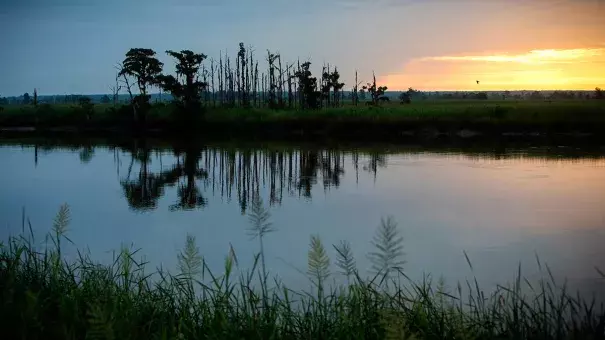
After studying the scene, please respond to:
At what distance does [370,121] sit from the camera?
36969mm

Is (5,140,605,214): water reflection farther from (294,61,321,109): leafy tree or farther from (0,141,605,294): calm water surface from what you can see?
(294,61,321,109): leafy tree

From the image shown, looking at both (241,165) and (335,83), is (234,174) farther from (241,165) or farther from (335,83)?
(335,83)

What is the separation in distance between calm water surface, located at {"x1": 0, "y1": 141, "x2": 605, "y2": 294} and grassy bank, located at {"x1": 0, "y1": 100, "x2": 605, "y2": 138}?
9.18m

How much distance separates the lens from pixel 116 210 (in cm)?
1328

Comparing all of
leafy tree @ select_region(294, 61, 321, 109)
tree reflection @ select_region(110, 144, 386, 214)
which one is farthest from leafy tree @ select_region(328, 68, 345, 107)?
tree reflection @ select_region(110, 144, 386, 214)

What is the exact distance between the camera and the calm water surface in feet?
29.4

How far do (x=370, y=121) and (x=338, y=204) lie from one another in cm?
2342

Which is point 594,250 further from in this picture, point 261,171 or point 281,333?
point 261,171

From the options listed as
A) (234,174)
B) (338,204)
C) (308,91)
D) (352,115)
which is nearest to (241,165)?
(234,174)

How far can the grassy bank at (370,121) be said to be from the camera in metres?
34.7

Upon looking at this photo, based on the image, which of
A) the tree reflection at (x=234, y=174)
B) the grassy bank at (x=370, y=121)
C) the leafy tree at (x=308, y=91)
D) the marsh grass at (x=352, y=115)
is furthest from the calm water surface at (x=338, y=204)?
the leafy tree at (x=308, y=91)

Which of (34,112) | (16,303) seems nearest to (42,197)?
(16,303)

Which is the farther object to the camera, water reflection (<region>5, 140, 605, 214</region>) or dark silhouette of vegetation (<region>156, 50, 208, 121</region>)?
dark silhouette of vegetation (<region>156, 50, 208, 121</region>)

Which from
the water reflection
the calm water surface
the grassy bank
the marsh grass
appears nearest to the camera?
the calm water surface
